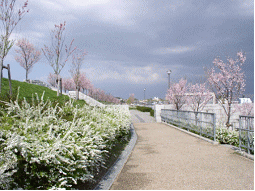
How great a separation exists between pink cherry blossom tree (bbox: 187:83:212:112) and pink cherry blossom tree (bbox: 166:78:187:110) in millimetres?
603

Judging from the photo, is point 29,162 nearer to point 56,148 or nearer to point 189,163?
point 56,148

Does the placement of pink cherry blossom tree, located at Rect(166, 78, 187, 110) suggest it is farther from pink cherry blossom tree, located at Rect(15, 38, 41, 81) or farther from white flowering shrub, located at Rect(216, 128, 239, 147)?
pink cherry blossom tree, located at Rect(15, 38, 41, 81)

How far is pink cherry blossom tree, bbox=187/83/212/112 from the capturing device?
19.8 metres

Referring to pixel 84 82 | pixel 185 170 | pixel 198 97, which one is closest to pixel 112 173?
pixel 185 170

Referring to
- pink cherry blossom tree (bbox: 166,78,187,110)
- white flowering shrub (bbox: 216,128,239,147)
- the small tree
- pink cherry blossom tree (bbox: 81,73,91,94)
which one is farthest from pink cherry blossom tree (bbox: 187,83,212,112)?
the small tree

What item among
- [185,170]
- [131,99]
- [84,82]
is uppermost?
[84,82]

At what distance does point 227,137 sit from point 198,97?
35.7ft

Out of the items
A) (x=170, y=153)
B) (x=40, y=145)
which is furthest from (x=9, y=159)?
(x=170, y=153)

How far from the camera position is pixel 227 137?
9.41 meters

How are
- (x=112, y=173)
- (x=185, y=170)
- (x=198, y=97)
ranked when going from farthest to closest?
(x=198, y=97), (x=185, y=170), (x=112, y=173)

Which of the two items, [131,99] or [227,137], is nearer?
[227,137]

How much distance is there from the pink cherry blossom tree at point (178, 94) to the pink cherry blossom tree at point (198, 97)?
0.60 m

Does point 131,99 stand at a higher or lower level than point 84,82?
lower

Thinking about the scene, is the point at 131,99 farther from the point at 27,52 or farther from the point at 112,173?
the point at 112,173
